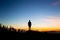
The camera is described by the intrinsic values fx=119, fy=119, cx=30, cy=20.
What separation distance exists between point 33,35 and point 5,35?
653 cm

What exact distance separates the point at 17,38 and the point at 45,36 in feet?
23.7

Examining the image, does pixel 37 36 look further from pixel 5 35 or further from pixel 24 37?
pixel 5 35

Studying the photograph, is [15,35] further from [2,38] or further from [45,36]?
[45,36]

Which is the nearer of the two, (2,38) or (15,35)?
(2,38)

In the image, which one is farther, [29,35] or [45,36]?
[45,36]

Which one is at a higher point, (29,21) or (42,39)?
(29,21)

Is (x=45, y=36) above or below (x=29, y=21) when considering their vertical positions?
below

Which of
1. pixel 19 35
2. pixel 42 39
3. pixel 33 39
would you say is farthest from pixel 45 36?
pixel 19 35

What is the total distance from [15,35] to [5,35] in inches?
91.8

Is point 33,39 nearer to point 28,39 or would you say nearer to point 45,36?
point 28,39

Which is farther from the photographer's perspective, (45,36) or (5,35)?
(45,36)

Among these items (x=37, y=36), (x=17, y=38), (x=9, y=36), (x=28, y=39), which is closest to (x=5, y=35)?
(x=9, y=36)

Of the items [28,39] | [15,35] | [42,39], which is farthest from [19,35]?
[42,39]

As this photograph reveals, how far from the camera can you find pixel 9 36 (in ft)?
89.7
